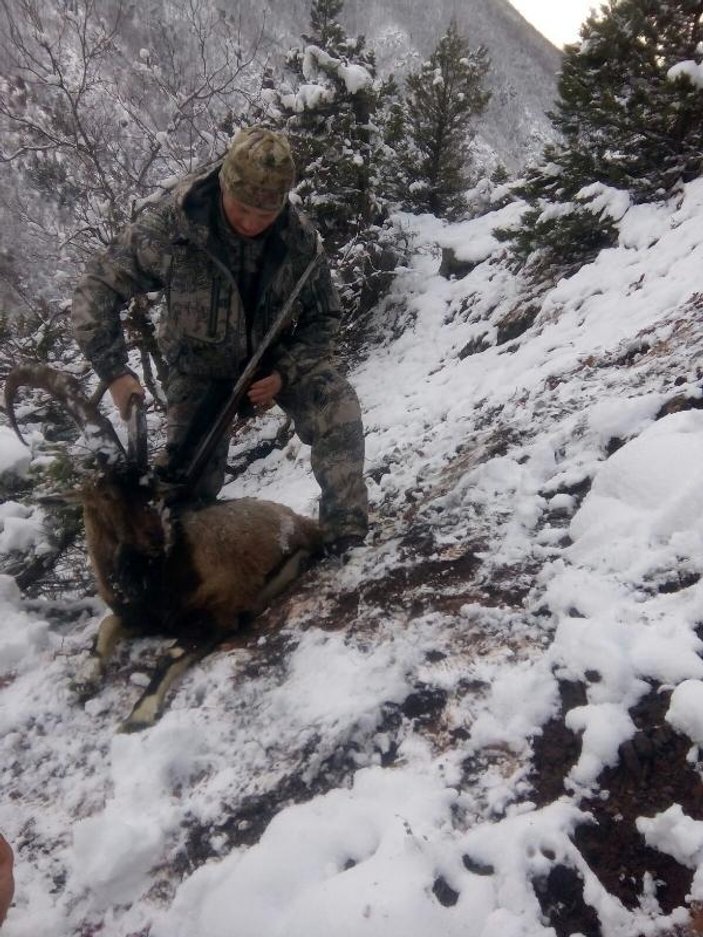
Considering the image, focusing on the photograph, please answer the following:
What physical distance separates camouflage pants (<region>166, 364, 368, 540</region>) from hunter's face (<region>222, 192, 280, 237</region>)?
80 cm

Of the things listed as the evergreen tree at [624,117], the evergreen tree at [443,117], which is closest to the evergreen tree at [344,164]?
the evergreen tree at [443,117]

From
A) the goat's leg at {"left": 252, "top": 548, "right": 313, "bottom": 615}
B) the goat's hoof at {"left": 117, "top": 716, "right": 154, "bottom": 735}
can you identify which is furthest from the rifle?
the goat's hoof at {"left": 117, "top": 716, "right": 154, "bottom": 735}

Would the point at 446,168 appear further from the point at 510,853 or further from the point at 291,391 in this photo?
the point at 510,853

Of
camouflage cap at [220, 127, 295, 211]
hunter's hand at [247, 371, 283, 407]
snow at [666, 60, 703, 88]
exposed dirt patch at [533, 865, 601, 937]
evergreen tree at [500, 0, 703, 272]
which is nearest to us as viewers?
exposed dirt patch at [533, 865, 601, 937]

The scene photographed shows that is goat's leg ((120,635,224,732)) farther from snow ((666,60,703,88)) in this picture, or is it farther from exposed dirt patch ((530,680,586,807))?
snow ((666,60,703,88))

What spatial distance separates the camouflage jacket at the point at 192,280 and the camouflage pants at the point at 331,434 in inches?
8.1

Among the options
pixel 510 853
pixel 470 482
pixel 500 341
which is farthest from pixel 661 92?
pixel 510 853

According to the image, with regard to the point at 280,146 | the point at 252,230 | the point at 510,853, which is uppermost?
the point at 280,146

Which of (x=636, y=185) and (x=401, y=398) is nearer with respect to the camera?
(x=636, y=185)

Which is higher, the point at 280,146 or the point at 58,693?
the point at 280,146

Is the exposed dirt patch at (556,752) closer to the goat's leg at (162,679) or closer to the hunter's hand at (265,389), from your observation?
the goat's leg at (162,679)

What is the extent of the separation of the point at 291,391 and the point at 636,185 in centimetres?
384

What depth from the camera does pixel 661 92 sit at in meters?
5.08

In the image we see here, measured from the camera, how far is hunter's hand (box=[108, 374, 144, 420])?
3064mm
